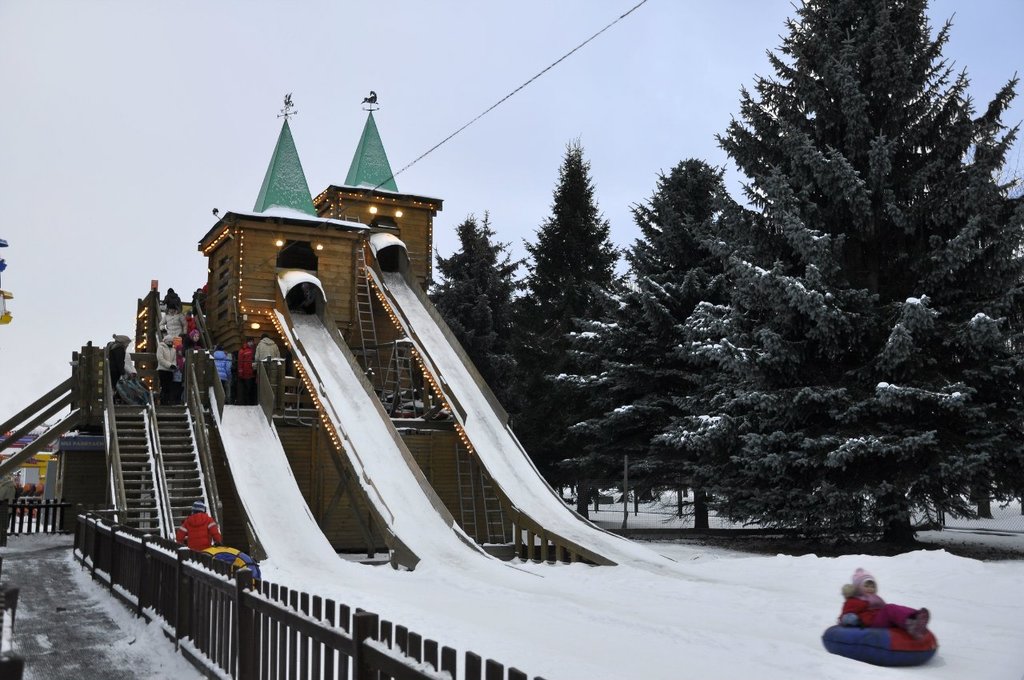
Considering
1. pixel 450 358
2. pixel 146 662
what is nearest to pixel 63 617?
pixel 146 662

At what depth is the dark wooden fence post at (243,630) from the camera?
643cm

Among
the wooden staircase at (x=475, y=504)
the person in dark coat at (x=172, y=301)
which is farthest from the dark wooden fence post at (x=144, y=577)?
the person in dark coat at (x=172, y=301)

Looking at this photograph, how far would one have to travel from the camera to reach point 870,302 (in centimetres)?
1766

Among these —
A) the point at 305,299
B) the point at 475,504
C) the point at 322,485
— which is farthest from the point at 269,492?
the point at 305,299

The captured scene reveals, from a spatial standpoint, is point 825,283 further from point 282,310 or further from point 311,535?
point 282,310

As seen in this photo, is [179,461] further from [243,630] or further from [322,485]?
[243,630]

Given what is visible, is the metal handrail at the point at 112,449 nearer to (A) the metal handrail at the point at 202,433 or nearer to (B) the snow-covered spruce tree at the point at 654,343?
(A) the metal handrail at the point at 202,433

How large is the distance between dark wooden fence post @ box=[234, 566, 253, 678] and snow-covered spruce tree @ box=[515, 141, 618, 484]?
1959 cm

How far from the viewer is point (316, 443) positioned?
2164 cm

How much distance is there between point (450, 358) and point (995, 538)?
13888 millimetres

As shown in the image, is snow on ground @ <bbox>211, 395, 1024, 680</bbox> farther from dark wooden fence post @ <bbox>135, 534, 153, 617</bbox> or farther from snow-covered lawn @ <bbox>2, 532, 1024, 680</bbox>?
dark wooden fence post @ <bbox>135, 534, 153, 617</bbox>

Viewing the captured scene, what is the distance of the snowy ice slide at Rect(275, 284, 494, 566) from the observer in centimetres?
1581

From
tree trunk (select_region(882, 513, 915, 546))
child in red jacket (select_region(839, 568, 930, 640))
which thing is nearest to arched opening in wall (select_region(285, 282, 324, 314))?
tree trunk (select_region(882, 513, 915, 546))

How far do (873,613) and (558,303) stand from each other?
25407mm
